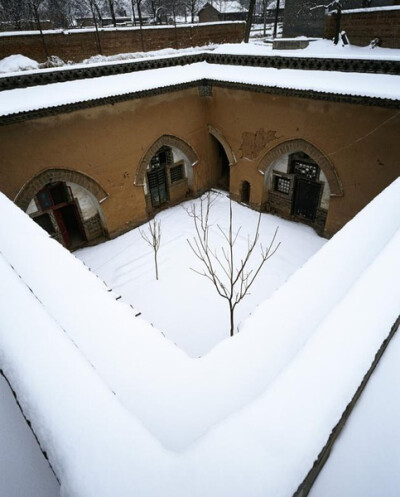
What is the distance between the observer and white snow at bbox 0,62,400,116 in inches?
238

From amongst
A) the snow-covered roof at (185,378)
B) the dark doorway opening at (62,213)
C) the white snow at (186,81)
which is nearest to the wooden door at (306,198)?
the white snow at (186,81)

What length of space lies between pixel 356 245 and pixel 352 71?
617 cm

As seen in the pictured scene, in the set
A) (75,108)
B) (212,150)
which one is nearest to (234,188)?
(212,150)

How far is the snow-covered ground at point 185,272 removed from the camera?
607 centimetres

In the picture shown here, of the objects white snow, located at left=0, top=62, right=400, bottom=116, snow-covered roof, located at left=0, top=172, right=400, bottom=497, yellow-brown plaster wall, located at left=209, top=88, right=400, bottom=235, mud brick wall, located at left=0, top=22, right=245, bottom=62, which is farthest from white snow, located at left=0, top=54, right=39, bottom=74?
snow-covered roof, located at left=0, top=172, right=400, bottom=497

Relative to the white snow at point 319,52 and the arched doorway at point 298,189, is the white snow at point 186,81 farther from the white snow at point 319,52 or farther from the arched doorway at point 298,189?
the arched doorway at point 298,189

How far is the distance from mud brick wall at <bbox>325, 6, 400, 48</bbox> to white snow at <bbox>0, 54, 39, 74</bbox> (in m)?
12.2

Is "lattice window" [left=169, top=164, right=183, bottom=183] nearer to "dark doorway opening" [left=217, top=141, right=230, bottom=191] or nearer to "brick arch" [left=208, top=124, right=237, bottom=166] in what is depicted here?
"brick arch" [left=208, top=124, right=237, bottom=166]

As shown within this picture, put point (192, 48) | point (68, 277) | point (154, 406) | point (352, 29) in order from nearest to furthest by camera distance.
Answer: point (154, 406)
point (68, 277)
point (352, 29)
point (192, 48)

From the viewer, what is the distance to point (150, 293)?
6867 mm

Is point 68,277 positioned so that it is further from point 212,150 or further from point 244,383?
point 212,150

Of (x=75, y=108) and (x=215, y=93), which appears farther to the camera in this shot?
(x=215, y=93)

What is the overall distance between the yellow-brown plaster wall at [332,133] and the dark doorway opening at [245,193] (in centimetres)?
52

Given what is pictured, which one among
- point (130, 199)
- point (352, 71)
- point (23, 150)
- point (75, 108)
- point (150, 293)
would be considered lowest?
point (150, 293)
